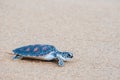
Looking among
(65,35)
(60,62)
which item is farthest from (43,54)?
(65,35)

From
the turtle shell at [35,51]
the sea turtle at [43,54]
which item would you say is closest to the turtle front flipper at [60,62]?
the sea turtle at [43,54]

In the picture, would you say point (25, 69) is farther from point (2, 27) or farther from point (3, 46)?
point (2, 27)

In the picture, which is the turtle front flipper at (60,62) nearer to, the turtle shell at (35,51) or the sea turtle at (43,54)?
the sea turtle at (43,54)

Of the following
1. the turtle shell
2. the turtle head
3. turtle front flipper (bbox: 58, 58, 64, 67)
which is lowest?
turtle front flipper (bbox: 58, 58, 64, 67)

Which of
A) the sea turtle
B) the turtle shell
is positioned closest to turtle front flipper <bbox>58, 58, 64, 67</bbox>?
the sea turtle

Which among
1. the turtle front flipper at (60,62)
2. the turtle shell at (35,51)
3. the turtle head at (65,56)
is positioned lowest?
the turtle front flipper at (60,62)

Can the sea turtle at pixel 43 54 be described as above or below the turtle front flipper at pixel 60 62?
above

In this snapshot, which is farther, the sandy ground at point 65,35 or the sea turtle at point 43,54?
the sea turtle at point 43,54

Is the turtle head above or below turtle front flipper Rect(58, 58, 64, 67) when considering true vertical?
above

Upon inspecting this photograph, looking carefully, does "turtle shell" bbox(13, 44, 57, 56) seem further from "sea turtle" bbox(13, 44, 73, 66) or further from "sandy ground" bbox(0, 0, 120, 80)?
"sandy ground" bbox(0, 0, 120, 80)
